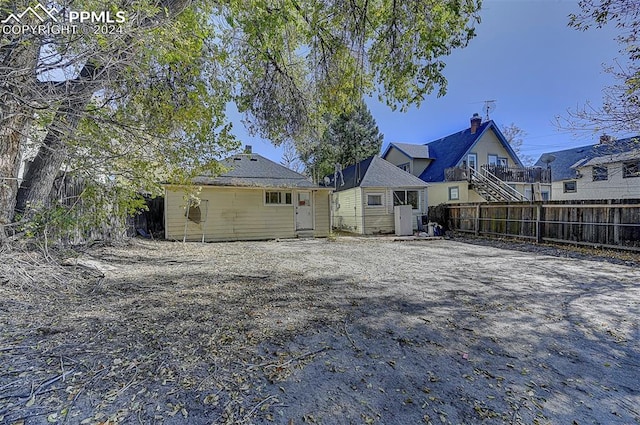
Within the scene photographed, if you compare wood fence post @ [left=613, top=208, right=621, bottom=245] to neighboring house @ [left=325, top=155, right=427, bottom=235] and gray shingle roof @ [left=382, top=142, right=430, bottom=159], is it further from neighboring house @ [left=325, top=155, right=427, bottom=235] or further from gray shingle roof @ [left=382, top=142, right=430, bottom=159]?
gray shingle roof @ [left=382, top=142, right=430, bottom=159]

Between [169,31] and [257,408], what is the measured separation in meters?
3.95

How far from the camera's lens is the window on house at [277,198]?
39.4 feet

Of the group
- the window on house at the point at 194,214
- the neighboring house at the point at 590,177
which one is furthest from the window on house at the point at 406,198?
the window on house at the point at 194,214

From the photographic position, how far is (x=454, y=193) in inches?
711

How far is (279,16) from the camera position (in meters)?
4.31

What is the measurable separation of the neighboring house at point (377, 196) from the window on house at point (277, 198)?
3622 mm

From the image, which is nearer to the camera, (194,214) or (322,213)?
(194,214)

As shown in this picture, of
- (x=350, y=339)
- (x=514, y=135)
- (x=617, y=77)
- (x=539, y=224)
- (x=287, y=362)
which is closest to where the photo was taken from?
(x=287, y=362)

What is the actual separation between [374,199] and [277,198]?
5.57 meters

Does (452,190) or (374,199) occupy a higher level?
(452,190)

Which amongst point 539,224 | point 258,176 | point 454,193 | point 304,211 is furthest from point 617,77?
point 454,193

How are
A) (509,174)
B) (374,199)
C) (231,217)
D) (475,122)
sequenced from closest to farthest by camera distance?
1. (231,217)
2. (374,199)
3. (509,174)
4. (475,122)

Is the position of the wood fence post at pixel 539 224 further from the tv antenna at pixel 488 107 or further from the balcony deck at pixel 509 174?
the tv antenna at pixel 488 107

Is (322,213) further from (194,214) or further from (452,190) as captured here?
(452,190)
